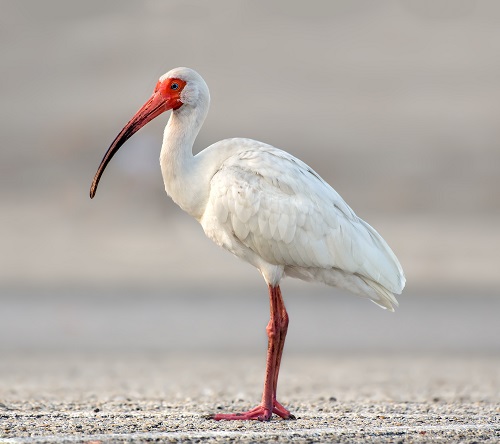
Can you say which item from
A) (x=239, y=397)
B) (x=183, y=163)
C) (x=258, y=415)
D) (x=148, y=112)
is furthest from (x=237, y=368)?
(x=258, y=415)

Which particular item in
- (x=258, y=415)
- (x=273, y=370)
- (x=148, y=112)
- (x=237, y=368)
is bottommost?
(x=258, y=415)

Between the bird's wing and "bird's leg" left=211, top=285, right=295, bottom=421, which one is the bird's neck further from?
"bird's leg" left=211, top=285, right=295, bottom=421

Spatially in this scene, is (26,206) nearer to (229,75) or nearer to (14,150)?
(14,150)

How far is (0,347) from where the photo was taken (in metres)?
19.2

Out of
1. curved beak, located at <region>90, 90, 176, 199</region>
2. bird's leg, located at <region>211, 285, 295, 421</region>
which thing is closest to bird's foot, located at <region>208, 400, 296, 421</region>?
bird's leg, located at <region>211, 285, 295, 421</region>

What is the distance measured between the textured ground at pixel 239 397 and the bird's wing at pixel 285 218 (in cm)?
122

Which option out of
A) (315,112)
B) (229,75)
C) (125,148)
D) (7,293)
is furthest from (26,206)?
(229,75)

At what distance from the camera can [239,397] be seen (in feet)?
42.9

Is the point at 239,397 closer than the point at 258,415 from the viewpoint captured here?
No

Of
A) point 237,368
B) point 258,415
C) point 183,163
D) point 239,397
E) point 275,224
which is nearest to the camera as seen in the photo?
point 258,415

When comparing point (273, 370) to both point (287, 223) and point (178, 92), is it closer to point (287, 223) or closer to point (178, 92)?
point (287, 223)

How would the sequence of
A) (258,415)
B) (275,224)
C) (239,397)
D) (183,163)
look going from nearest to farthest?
1. (258,415)
2. (275,224)
3. (183,163)
4. (239,397)

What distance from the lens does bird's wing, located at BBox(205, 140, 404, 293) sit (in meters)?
10.2

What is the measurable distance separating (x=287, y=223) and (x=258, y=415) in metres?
1.50
